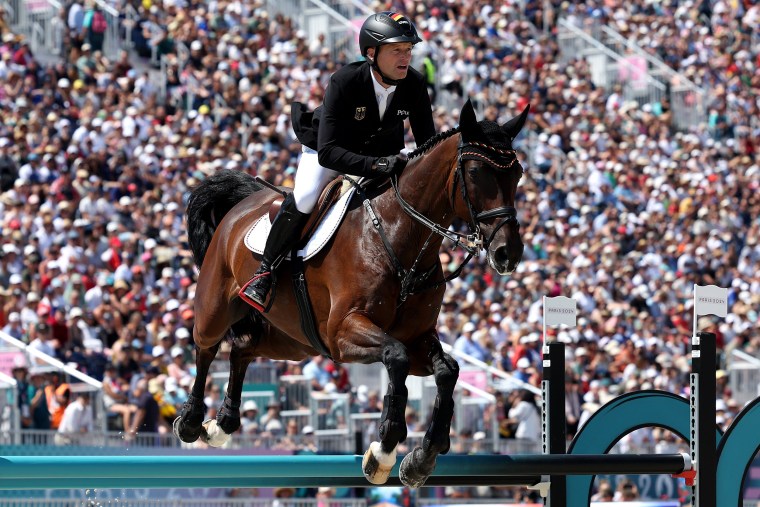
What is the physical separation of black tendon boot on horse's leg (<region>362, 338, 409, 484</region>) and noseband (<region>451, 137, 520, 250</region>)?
698 mm

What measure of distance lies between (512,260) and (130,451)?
5652 mm

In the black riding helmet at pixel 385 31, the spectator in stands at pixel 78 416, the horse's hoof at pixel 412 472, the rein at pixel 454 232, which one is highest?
the black riding helmet at pixel 385 31

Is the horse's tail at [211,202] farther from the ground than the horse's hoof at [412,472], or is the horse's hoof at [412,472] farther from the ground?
the horse's tail at [211,202]

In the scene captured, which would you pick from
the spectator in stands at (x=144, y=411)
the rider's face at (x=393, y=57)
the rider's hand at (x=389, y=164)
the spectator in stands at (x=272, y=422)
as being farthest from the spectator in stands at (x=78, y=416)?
the rider's face at (x=393, y=57)

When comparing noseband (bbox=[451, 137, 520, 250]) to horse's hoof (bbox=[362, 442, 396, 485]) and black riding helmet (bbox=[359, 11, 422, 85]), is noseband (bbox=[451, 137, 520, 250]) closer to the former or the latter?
black riding helmet (bbox=[359, 11, 422, 85])

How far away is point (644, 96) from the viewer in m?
27.9

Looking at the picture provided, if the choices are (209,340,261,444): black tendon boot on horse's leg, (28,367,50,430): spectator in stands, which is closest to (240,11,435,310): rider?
(209,340,261,444): black tendon boot on horse's leg

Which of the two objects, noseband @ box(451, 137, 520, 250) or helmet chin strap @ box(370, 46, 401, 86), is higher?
helmet chin strap @ box(370, 46, 401, 86)

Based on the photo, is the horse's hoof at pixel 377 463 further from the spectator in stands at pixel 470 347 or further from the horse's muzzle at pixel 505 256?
the spectator in stands at pixel 470 347

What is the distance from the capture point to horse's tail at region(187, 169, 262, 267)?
30.4 ft

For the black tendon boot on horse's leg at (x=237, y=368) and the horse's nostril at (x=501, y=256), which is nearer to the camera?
the horse's nostril at (x=501, y=256)

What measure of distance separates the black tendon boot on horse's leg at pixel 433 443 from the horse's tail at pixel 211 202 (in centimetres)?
296

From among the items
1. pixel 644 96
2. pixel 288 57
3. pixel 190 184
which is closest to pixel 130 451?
pixel 190 184

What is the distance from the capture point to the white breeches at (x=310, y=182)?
7613 millimetres
